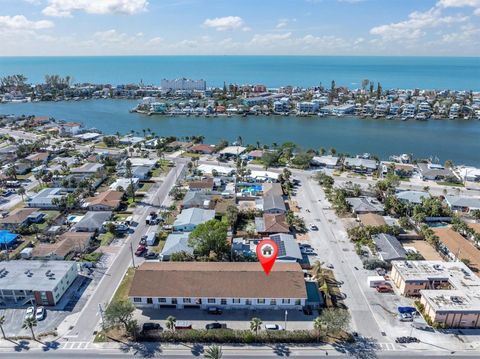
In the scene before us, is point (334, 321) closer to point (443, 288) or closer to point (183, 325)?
point (183, 325)

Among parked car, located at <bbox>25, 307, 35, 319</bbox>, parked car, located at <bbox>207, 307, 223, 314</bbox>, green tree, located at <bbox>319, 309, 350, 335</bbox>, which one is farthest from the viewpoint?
parked car, located at <bbox>207, 307, 223, 314</bbox>

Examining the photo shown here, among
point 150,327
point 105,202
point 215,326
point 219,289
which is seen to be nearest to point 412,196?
point 219,289

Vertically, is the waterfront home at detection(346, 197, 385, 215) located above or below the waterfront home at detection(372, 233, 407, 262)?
above

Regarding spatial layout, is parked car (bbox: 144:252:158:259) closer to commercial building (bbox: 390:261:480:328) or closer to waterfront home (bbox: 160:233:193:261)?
waterfront home (bbox: 160:233:193:261)

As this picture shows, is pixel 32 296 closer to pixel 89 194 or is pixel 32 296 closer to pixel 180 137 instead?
pixel 89 194

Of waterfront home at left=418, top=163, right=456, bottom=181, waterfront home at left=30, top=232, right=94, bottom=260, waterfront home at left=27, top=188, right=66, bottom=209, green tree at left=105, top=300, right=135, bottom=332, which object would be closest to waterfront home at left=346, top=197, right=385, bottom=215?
waterfront home at left=418, top=163, right=456, bottom=181

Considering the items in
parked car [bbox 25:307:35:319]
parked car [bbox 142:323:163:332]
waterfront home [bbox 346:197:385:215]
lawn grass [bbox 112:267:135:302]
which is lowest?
parked car [bbox 25:307:35:319]

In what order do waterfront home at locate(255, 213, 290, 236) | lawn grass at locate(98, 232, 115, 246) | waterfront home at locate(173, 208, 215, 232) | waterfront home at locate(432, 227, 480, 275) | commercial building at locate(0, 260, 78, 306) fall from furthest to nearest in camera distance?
waterfront home at locate(173, 208, 215, 232), waterfront home at locate(255, 213, 290, 236), lawn grass at locate(98, 232, 115, 246), waterfront home at locate(432, 227, 480, 275), commercial building at locate(0, 260, 78, 306)

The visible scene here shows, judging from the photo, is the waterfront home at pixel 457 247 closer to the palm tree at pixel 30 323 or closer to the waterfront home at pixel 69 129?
the palm tree at pixel 30 323

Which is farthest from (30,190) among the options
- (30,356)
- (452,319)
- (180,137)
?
(452,319)
